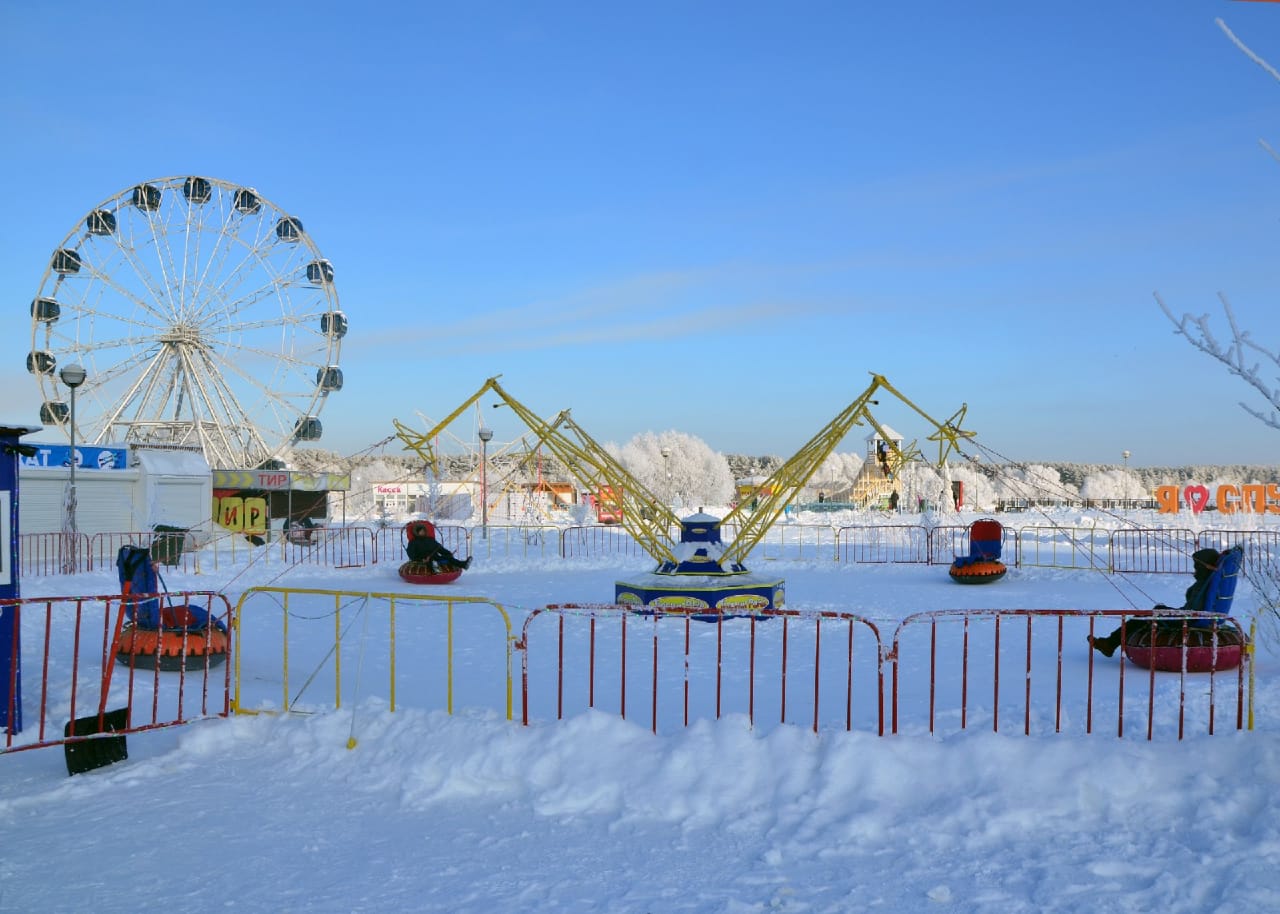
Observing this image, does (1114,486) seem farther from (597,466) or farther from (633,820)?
(633,820)

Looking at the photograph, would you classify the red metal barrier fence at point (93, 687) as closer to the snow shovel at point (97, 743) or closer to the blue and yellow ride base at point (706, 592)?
the snow shovel at point (97, 743)

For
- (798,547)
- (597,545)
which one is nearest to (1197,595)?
(798,547)

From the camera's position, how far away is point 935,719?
7.97 metres

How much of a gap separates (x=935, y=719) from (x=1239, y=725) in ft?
6.77

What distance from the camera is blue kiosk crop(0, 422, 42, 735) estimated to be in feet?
25.4

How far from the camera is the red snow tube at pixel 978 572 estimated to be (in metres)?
19.6

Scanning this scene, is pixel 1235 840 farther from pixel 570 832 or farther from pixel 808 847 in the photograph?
pixel 570 832

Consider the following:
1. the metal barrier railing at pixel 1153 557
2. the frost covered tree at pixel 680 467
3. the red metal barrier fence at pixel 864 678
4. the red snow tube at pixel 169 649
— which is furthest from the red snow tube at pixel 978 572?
the frost covered tree at pixel 680 467

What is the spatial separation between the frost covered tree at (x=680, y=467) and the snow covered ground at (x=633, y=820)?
306 feet

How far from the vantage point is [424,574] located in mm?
20328

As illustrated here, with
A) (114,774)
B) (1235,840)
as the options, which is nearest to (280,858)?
(114,774)

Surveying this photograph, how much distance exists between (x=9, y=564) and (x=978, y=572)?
638 inches

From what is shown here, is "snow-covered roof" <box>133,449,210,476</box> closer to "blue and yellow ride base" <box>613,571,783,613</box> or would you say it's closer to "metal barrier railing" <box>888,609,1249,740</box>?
"blue and yellow ride base" <box>613,571,783,613</box>

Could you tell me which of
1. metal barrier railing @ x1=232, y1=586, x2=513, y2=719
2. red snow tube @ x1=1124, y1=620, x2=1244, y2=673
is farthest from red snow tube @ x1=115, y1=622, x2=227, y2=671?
red snow tube @ x1=1124, y1=620, x2=1244, y2=673
